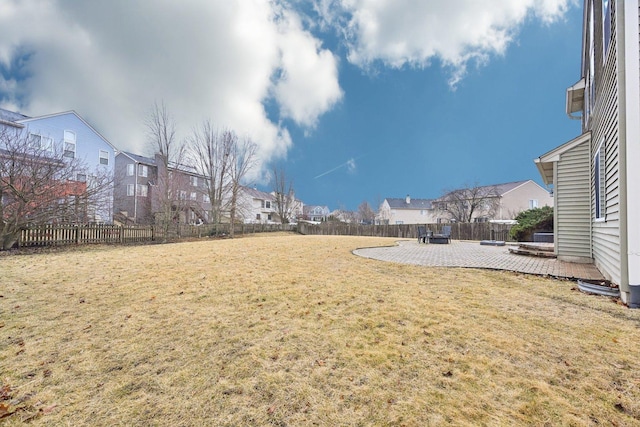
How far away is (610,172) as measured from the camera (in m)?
5.00

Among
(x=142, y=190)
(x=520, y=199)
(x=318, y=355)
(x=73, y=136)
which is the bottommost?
(x=318, y=355)

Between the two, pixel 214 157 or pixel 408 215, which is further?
pixel 408 215

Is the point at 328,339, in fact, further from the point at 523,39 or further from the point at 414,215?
the point at 414,215

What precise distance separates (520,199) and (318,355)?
43511 millimetres

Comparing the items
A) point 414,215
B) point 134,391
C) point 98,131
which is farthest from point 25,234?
point 414,215

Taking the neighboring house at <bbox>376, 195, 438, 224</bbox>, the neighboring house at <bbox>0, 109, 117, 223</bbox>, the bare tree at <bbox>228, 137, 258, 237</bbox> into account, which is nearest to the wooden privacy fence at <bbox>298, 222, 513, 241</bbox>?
the bare tree at <bbox>228, 137, 258, 237</bbox>

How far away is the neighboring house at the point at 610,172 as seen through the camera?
4008 mm

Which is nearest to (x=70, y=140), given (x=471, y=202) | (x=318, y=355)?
(x=318, y=355)

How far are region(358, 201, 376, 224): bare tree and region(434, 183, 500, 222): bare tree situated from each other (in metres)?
27.3

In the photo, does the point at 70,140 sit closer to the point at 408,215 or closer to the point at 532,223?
the point at 532,223

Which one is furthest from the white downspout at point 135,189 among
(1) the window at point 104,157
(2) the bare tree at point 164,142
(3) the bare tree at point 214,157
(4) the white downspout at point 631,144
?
(4) the white downspout at point 631,144

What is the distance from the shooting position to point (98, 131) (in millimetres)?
27250

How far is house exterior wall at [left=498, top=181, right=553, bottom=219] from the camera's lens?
116ft

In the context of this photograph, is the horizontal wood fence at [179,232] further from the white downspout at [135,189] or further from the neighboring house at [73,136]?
the white downspout at [135,189]
